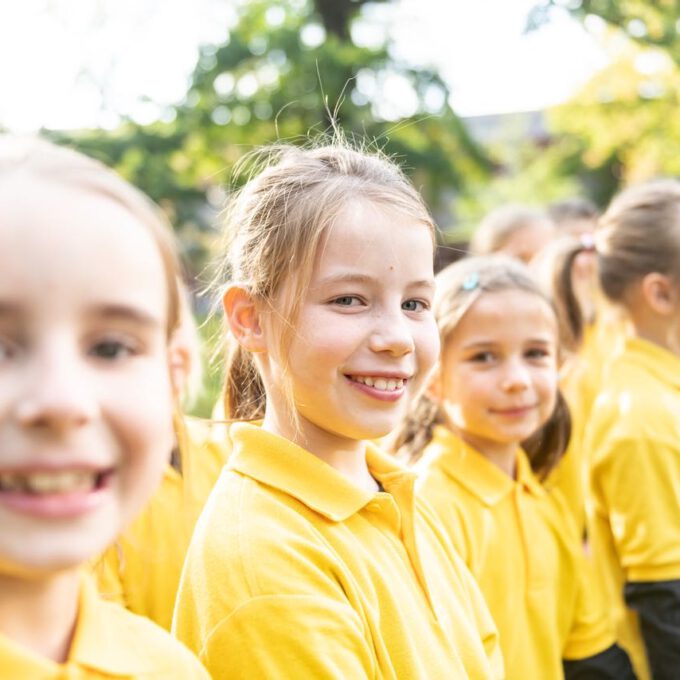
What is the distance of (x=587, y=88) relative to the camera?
1889 cm

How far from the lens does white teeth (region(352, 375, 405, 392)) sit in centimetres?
191

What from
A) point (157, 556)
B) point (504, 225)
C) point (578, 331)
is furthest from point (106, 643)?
point (504, 225)

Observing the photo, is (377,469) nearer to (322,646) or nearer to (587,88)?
(322,646)

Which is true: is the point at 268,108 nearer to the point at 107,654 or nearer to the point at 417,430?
the point at 417,430

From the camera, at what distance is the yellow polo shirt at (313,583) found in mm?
1618

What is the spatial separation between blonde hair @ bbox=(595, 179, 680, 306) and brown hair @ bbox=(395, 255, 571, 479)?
0.52 m

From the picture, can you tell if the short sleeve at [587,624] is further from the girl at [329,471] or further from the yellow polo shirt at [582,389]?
the girl at [329,471]

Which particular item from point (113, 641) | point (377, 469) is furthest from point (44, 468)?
point (377, 469)

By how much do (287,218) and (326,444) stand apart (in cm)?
50

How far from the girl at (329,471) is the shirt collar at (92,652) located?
393 millimetres

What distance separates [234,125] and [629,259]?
9.01m

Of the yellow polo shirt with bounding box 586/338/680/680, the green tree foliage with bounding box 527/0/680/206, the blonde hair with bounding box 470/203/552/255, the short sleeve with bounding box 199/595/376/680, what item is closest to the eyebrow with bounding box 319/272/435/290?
the short sleeve with bounding box 199/595/376/680

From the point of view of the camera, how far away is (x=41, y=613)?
1.15 metres

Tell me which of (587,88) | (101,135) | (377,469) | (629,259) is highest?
(587,88)
